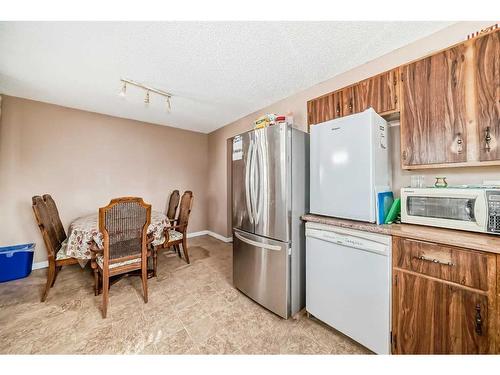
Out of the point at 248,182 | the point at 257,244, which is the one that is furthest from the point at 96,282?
the point at 248,182

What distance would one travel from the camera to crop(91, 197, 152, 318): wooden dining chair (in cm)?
171

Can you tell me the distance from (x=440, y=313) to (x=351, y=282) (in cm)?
46

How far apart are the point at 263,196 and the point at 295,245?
53cm

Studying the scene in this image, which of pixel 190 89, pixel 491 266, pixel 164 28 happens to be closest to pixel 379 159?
pixel 491 266

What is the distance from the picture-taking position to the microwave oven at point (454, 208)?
1.05 m

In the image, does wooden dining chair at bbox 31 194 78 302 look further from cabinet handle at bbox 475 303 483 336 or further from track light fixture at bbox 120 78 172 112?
cabinet handle at bbox 475 303 483 336

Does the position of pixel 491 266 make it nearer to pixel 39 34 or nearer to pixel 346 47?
pixel 346 47

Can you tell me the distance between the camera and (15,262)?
2.37 metres

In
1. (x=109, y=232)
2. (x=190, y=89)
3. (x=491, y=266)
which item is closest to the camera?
(x=491, y=266)

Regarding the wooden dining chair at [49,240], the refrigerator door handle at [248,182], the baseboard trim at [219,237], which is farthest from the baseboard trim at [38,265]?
the refrigerator door handle at [248,182]

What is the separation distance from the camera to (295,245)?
5.56ft

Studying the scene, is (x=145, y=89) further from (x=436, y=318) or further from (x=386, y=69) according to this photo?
(x=436, y=318)

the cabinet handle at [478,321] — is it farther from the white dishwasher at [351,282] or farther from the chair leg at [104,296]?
the chair leg at [104,296]

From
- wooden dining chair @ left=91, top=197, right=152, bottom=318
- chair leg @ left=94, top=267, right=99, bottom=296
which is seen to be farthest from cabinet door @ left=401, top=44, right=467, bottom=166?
chair leg @ left=94, top=267, right=99, bottom=296
